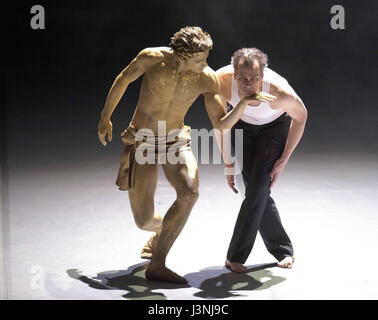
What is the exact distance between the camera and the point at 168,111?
486 cm

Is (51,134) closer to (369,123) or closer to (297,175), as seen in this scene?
(297,175)

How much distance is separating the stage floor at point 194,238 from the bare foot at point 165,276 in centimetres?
5

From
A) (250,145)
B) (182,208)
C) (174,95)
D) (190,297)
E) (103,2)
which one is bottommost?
(190,297)

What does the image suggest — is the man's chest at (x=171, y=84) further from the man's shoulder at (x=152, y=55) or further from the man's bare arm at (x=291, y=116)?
the man's bare arm at (x=291, y=116)

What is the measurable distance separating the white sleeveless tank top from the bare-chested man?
0.28 metres

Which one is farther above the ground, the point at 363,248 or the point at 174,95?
the point at 174,95

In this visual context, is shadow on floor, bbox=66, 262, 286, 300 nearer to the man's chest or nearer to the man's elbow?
the man's elbow

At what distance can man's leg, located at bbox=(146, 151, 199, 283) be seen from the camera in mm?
4836

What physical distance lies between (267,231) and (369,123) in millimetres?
4463

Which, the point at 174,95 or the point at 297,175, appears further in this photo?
the point at 297,175

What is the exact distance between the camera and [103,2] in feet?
36.4

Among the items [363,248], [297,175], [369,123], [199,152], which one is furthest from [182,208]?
[369,123]

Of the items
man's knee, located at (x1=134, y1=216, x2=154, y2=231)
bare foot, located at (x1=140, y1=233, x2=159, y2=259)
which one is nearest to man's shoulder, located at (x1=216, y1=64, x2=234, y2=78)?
man's knee, located at (x1=134, y1=216, x2=154, y2=231)

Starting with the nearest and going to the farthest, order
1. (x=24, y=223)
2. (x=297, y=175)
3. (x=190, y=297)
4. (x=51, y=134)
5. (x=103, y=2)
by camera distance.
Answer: (x=190, y=297), (x=24, y=223), (x=297, y=175), (x=51, y=134), (x=103, y=2)
